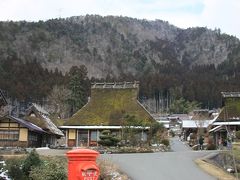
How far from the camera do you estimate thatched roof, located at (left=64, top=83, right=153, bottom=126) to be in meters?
42.9

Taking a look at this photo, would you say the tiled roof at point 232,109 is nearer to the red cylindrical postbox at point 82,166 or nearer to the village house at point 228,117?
the village house at point 228,117

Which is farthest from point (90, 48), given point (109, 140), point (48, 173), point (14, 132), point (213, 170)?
point (48, 173)

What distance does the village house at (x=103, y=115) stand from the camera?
4253 centimetres

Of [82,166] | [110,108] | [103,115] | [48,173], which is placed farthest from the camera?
[110,108]

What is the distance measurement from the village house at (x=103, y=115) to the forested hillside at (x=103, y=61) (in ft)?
157

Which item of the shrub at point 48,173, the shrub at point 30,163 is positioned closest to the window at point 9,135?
the shrub at point 30,163

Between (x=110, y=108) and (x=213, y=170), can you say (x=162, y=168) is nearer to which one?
(x=213, y=170)

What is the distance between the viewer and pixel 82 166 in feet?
19.0

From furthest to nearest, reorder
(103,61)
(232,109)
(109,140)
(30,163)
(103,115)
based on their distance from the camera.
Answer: (103,61) → (232,109) → (103,115) → (109,140) → (30,163)

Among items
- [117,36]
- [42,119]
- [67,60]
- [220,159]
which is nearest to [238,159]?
[220,159]

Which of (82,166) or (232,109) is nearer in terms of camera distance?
(82,166)

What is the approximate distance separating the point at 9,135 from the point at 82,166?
35.0 metres

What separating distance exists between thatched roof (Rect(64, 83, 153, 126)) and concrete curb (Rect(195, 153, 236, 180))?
16.3m

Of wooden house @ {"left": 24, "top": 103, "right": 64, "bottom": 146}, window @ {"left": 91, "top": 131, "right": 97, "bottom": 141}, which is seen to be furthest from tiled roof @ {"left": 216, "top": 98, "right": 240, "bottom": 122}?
wooden house @ {"left": 24, "top": 103, "right": 64, "bottom": 146}
